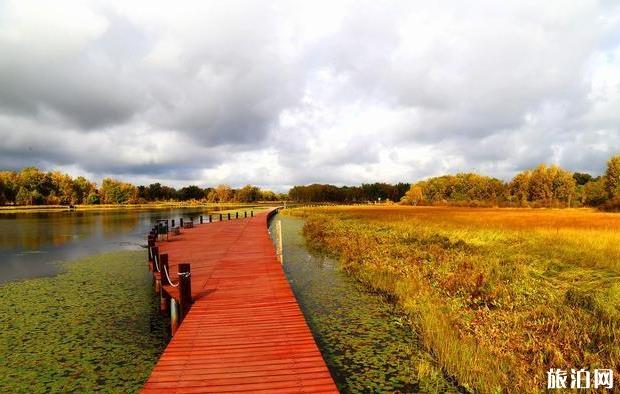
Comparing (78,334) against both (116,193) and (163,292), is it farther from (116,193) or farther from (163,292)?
(116,193)

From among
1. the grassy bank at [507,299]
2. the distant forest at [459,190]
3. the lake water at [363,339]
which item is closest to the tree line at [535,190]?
the distant forest at [459,190]

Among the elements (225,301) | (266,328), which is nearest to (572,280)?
(266,328)

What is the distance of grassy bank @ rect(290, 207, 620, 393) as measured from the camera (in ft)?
22.4

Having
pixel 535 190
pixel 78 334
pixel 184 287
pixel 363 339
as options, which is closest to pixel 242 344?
pixel 184 287

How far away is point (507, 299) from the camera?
9945mm

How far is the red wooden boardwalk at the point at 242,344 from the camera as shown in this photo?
5496 mm

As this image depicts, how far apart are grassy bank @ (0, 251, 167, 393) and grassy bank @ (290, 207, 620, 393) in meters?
6.86

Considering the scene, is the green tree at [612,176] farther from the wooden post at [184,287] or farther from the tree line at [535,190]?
the wooden post at [184,287]

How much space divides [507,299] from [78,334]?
11.6 m

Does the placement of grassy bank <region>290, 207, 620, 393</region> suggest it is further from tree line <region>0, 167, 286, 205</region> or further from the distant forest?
tree line <region>0, 167, 286, 205</region>

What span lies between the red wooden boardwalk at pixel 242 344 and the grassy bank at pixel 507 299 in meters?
3.22

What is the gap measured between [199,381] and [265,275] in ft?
24.1

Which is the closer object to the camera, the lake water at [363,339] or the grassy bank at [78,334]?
the lake water at [363,339]

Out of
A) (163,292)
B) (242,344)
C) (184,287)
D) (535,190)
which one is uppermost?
(535,190)
